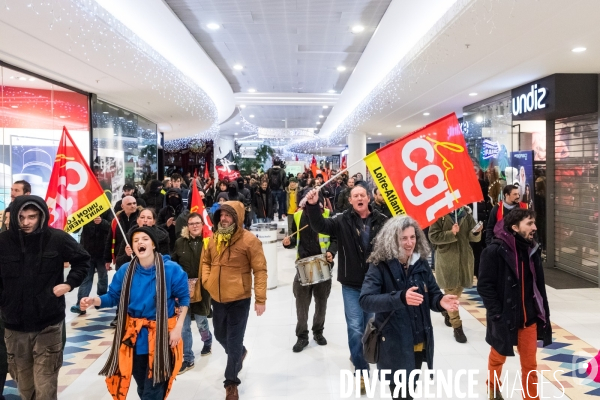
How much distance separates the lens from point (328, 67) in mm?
12594

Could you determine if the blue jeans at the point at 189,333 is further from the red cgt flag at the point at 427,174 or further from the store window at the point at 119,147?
the store window at the point at 119,147

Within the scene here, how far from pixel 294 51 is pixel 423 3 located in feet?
13.8

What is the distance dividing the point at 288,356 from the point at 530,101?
6.53 metres

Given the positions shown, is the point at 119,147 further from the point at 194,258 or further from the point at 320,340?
the point at 320,340

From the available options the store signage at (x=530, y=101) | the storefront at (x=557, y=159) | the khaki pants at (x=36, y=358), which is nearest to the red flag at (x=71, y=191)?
the khaki pants at (x=36, y=358)

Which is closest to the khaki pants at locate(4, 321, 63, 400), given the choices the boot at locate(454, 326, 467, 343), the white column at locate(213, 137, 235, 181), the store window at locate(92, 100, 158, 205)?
the boot at locate(454, 326, 467, 343)

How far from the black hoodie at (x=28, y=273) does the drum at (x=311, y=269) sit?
2.22m

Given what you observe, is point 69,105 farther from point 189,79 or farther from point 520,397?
point 520,397

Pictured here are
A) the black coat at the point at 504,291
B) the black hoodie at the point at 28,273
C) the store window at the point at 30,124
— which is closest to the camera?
the black hoodie at the point at 28,273

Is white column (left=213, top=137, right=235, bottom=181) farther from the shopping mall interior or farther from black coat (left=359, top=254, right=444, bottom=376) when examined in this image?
black coat (left=359, top=254, right=444, bottom=376)

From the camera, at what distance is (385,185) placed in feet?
13.6

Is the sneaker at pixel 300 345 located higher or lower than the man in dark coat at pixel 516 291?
lower

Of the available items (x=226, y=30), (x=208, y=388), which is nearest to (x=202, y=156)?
(x=226, y=30)

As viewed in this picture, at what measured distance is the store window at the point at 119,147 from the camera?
11.1m
